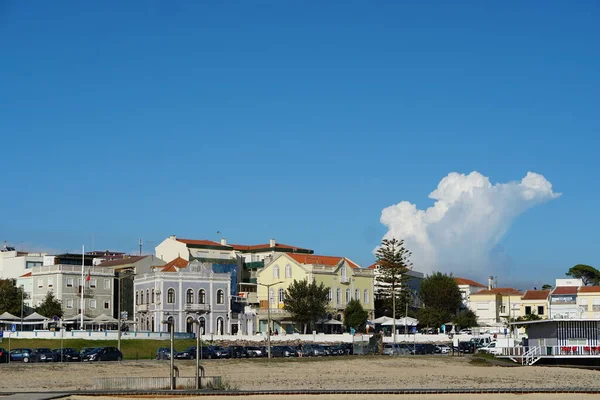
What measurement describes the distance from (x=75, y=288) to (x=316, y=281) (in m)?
27.3

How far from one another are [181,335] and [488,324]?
5270 cm

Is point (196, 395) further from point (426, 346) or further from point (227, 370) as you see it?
point (426, 346)

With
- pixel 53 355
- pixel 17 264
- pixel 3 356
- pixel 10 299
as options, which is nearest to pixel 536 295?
pixel 10 299

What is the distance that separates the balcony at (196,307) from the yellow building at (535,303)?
39688 millimetres

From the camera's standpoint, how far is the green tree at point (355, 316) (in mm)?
110688

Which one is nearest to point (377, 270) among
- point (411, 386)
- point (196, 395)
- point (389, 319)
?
point (389, 319)

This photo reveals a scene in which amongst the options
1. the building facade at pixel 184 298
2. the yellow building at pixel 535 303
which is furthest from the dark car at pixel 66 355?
the yellow building at pixel 535 303

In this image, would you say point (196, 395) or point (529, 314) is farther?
point (529, 314)

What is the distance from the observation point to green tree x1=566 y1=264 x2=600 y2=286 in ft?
484

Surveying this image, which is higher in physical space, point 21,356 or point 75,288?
point 75,288

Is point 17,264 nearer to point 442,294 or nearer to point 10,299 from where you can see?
point 10,299

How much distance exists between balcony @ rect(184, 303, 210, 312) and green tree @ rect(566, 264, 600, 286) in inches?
2670

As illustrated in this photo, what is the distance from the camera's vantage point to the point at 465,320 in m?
121

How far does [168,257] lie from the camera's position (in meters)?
123
